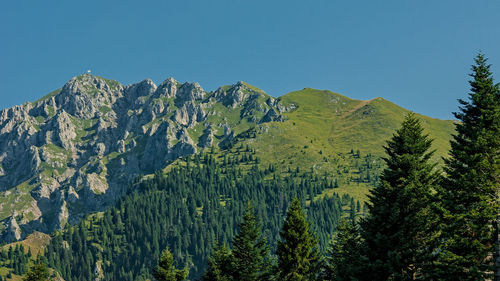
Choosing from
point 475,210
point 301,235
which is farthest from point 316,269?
point 475,210

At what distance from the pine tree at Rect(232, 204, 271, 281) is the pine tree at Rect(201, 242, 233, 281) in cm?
244

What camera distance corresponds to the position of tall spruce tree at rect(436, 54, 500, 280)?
32.2m

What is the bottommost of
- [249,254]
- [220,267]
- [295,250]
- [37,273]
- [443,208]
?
[37,273]

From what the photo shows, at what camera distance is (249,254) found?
63.3 meters

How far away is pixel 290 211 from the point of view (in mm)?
54031

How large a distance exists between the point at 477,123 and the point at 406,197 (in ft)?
27.2

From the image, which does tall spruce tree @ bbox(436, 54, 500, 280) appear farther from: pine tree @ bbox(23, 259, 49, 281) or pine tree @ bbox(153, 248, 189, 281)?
pine tree @ bbox(23, 259, 49, 281)

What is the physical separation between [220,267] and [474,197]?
45.3 meters

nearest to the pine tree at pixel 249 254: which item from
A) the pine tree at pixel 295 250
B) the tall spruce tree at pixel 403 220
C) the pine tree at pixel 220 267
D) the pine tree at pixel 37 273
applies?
the pine tree at pixel 220 267

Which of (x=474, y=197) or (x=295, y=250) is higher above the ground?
(x=474, y=197)

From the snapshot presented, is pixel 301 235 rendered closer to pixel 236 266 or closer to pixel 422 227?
pixel 236 266

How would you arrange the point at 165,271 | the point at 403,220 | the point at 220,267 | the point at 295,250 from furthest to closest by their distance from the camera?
the point at 220,267 < the point at 165,271 < the point at 295,250 < the point at 403,220

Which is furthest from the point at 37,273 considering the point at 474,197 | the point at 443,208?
the point at 474,197

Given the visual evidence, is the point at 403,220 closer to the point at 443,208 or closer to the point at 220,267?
the point at 443,208
